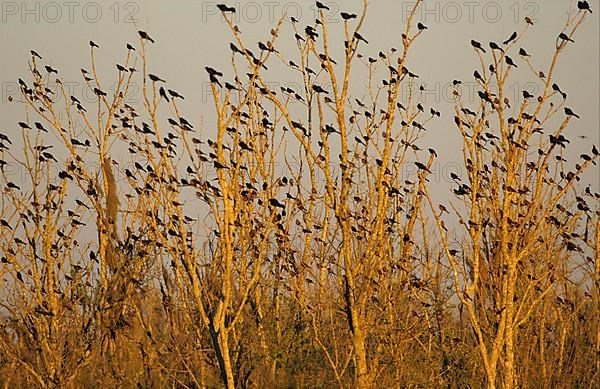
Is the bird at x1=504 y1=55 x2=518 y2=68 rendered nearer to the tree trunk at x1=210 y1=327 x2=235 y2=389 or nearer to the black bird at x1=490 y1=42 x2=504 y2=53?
the black bird at x1=490 y1=42 x2=504 y2=53

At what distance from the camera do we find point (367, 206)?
40.0 feet

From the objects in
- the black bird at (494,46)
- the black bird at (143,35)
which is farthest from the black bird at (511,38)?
the black bird at (143,35)

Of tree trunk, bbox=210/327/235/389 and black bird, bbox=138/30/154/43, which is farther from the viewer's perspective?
black bird, bbox=138/30/154/43

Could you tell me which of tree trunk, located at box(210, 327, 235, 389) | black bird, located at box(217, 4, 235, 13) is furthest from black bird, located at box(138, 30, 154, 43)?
tree trunk, located at box(210, 327, 235, 389)

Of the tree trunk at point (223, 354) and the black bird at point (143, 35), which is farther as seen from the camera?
the black bird at point (143, 35)

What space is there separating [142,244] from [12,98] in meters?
3.22

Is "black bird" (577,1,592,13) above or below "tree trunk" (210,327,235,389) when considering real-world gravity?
above

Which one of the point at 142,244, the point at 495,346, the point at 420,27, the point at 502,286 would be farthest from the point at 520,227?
the point at 142,244

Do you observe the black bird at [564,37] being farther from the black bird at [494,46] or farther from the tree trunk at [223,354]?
the tree trunk at [223,354]

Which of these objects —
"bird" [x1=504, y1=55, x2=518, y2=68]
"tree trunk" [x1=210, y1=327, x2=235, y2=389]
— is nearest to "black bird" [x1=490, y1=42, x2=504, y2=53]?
"bird" [x1=504, y1=55, x2=518, y2=68]

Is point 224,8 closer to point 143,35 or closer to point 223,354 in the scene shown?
point 143,35

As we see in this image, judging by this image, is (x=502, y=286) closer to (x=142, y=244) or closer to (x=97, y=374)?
(x=142, y=244)

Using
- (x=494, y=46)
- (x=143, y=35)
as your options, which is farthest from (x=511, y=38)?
(x=143, y=35)

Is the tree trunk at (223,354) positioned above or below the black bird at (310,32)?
below
